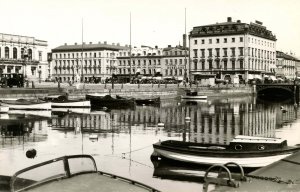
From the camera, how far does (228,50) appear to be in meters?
112

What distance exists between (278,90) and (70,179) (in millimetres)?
96157

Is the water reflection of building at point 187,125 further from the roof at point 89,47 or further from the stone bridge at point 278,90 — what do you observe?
the roof at point 89,47

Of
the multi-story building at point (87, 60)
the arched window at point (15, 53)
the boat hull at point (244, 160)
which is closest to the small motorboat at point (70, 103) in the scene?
the boat hull at point (244, 160)

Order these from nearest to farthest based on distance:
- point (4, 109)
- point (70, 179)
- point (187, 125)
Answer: point (70, 179)
point (187, 125)
point (4, 109)

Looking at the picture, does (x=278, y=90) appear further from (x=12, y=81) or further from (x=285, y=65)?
(x=12, y=81)

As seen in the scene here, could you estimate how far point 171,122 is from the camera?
38.7 metres

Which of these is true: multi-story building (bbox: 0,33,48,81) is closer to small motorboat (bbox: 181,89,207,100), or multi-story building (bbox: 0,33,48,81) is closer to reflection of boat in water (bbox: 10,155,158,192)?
small motorboat (bbox: 181,89,207,100)

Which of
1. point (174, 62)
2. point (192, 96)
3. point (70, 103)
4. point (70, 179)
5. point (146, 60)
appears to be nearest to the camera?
point (70, 179)

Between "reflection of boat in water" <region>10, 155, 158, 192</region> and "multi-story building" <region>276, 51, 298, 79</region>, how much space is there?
134 meters

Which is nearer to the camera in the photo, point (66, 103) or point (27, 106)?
point (27, 106)

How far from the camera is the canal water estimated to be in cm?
1798

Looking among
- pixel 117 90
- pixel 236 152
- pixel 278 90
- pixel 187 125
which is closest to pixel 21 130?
pixel 187 125

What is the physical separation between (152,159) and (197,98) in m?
52.1

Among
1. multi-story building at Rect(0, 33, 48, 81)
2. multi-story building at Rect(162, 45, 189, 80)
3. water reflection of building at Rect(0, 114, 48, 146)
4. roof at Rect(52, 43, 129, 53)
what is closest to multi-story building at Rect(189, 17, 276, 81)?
multi-story building at Rect(162, 45, 189, 80)
